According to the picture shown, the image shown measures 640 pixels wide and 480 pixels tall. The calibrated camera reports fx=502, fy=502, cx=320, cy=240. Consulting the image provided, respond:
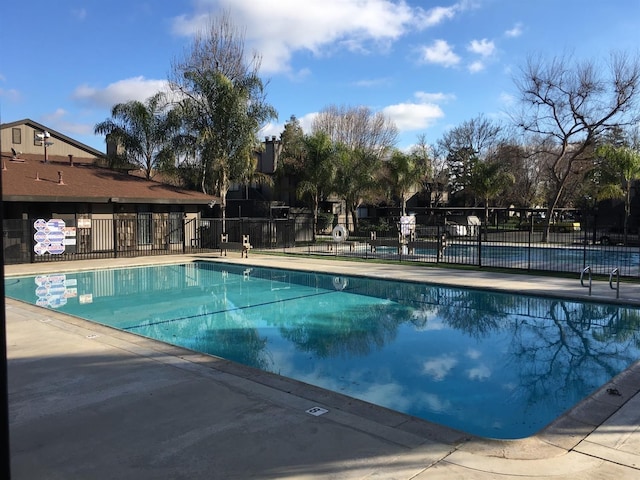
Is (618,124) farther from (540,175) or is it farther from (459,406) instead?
(459,406)

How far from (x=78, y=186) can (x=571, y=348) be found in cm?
2298

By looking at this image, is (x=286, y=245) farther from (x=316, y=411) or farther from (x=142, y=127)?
(x=316, y=411)

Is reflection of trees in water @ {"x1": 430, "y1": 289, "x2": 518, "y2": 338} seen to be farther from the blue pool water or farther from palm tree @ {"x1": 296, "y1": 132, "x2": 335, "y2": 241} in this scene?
palm tree @ {"x1": 296, "y1": 132, "x2": 335, "y2": 241}

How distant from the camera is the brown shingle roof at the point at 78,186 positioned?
73.0ft

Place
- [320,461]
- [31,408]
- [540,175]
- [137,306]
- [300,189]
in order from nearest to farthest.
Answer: [320,461], [31,408], [137,306], [300,189], [540,175]

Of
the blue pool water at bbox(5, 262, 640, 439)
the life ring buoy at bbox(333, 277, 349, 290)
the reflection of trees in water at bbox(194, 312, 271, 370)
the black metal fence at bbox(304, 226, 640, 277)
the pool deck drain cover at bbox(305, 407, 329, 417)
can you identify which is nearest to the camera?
the pool deck drain cover at bbox(305, 407, 329, 417)

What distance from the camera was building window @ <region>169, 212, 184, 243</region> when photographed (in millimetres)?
28062

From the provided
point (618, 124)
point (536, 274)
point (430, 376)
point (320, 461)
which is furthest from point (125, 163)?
point (618, 124)

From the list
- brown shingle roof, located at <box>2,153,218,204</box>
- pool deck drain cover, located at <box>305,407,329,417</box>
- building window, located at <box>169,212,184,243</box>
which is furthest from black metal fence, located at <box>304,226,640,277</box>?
pool deck drain cover, located at <box>305,407,329,417</box>

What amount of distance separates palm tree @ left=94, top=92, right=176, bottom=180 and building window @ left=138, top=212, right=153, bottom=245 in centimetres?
403

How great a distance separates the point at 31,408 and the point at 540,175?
2178 inches

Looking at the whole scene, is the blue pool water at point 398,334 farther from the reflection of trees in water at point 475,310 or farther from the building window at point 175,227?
the building window at point 175,227

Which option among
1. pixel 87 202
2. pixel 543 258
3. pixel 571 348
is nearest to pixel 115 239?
pixel 87 202

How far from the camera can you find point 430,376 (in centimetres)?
767
